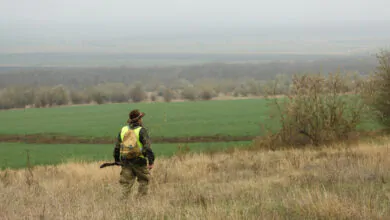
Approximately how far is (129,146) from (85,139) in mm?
35175

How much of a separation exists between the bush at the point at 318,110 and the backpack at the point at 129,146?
13.5m

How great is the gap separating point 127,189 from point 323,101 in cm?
1445

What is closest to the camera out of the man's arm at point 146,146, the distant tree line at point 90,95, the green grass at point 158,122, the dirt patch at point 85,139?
the man's arm at point 146,146

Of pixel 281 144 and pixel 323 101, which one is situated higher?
pixel 323 101

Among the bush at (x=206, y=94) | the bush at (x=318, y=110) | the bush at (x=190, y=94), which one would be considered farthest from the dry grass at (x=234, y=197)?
the bush at (x=190, y=94)

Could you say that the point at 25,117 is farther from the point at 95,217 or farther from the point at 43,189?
the point at 95,217

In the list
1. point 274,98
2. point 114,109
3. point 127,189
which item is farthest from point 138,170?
point 114,109

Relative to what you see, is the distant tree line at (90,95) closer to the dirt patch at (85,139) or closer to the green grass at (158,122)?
the green grass at (158,122)

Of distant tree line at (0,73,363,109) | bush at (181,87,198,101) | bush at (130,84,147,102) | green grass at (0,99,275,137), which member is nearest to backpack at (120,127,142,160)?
green grass at (0,99,275,137)

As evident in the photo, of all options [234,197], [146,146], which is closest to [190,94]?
[146,146]

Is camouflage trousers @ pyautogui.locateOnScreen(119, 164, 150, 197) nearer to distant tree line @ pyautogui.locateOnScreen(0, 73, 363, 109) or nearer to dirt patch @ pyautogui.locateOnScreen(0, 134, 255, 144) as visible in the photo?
dirt patch @ pyautogui.locateOnScreen(0, 134, 255, 144)

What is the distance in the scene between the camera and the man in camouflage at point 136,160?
9.28 m

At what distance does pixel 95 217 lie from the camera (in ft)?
21.4

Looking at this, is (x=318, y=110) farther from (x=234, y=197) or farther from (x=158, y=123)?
(x=158, y=123)
